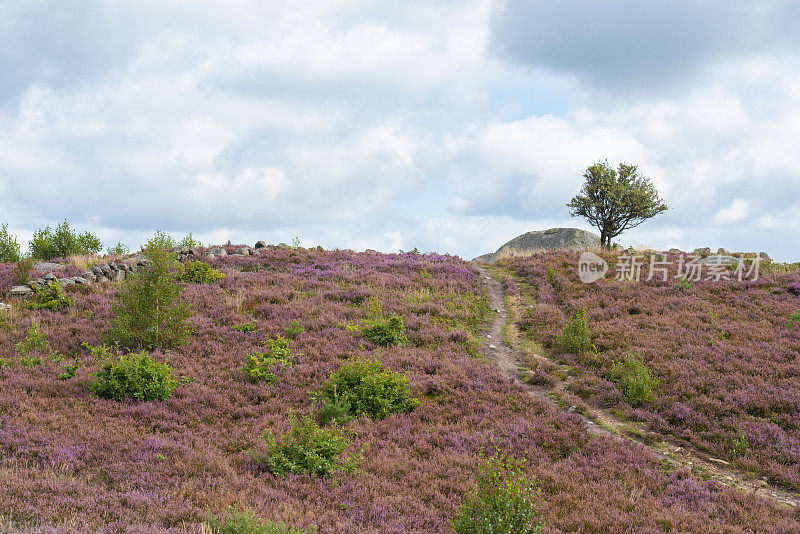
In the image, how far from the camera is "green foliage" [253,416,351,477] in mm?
8594

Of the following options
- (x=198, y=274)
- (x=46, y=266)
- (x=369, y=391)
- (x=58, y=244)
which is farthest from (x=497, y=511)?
(x=58, y=244)

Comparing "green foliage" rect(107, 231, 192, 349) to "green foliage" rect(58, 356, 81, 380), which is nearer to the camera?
"green foliage" rect(58, 356, 81, 380)

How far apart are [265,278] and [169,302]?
8.28m

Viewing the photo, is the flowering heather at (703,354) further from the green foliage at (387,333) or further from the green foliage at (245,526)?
the green foliage at (245,526)

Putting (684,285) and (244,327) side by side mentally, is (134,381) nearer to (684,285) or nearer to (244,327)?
(244,327)

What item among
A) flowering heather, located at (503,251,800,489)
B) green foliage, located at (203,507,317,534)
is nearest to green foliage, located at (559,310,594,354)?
flowering heather, located at (503,251,800,489)

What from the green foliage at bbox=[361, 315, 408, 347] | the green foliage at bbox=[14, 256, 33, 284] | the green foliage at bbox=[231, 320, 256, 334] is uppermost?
the green foliage at bbox=[14, 256, 33, 284]

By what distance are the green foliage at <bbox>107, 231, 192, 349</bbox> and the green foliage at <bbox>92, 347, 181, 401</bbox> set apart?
10.0ft

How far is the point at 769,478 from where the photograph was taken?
10.5 m

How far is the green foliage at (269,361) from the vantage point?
1281cm

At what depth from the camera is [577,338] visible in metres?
17.8

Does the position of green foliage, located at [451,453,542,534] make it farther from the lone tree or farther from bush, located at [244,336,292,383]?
the lone tree

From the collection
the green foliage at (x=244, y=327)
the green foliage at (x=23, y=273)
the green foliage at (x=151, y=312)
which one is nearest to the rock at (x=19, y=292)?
the green foliage at (x=23, y=273)

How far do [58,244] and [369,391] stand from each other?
34990mm
